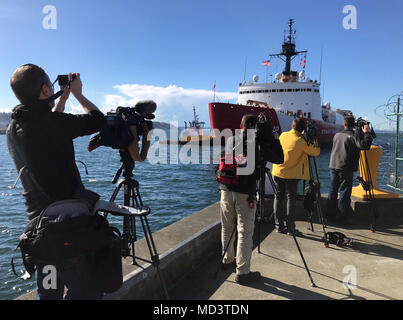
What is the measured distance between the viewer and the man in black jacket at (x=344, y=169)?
4.98 meters

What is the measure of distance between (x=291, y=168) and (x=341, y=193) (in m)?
1.30

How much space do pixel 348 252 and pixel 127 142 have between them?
3550 mm

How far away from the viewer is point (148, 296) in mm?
2752

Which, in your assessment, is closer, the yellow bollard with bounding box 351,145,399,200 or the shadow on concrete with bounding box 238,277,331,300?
the shadow on concrete with bounding box 238,277,331,300

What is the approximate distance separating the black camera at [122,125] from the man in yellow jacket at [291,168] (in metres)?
2.76

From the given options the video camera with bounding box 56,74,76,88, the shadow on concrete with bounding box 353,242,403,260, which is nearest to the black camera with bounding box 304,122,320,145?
the shadow on concrete with bounding box 353,242,403,260

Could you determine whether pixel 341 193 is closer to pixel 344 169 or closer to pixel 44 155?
pixel 344 169

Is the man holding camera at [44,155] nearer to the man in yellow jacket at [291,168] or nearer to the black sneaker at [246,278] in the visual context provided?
the black sneaker at [246,278]

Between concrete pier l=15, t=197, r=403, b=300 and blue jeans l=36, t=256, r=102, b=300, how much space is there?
0.63 meters

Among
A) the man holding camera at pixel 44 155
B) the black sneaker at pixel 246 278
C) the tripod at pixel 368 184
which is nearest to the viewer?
the man holding camera at pixel 44 155

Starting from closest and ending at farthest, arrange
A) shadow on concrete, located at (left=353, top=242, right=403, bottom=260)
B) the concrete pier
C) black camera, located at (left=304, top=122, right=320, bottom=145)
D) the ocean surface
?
the concrete pier, shadow on concrete, located at (left=353, top=242, right=403, bottom=260), black camera, located at (left=304, top=122, right=320, bottom=145), the ocean surface

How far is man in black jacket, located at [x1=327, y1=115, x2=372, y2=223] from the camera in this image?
196 inches
